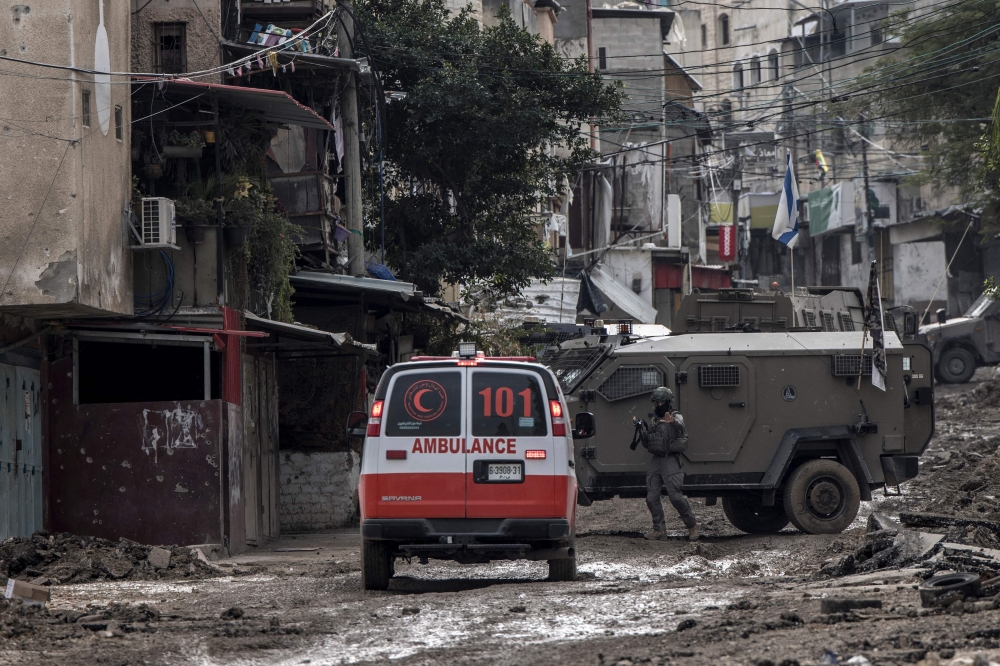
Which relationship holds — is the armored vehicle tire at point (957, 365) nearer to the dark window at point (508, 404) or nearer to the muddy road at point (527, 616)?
the muddy road at point (527, 616)

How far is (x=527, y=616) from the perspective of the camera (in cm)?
898

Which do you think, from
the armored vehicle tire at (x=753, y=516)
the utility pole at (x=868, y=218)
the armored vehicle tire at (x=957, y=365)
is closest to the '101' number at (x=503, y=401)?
the armored vehicle tire at (x=753, y=516)

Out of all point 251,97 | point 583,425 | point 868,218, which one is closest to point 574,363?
point 583,425

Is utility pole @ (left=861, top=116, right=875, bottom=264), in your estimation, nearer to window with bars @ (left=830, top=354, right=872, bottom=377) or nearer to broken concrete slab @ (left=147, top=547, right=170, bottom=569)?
window with bars @ (left=830, top=354, right=872, bottom=377)

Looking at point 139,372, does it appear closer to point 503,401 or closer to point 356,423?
point 356,423

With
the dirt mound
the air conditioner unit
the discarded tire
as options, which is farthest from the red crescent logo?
the air conditioner unit

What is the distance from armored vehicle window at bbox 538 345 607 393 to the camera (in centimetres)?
1518

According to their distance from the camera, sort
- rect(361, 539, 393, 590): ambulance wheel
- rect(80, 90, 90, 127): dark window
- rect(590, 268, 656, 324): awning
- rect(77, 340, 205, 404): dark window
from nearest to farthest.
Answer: rect(361, 539, 393, 590): ambulance wheel, rect(80, 90, 90, 127): dark window, rect(77, 340, 205, 404): dark window, rect(590, 268, 656, 324): awning

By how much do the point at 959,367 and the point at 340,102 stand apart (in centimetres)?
2228

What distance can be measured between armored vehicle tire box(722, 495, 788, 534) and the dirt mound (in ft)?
21.9

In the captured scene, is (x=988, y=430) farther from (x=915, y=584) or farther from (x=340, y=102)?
(x=915, y=584)

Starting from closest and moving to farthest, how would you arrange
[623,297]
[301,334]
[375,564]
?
[375,564]
[301,334]
[623,297]

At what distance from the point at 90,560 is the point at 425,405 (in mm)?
4329

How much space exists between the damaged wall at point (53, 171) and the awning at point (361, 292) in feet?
15.2
